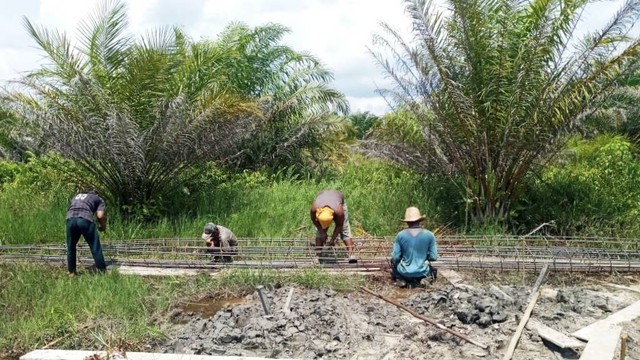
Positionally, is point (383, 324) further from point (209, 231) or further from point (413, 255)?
point (209, 231)

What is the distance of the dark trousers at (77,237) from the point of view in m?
7.44

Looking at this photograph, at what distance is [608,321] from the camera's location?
18.6ft

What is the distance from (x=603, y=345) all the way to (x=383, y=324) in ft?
5.90

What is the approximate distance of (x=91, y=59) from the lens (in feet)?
32.5

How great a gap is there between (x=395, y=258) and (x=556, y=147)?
3811mm

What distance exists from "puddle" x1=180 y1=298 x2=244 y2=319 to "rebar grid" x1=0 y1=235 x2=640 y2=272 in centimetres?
86

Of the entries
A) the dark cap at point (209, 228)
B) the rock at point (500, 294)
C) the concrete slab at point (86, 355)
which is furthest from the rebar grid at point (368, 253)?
the concrete slab at point (86, 355)

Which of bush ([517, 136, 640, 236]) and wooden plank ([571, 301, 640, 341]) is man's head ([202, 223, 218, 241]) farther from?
bush ([517, 136, 640, 236])

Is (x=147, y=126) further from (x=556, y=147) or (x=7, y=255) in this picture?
(x=556, y=147)

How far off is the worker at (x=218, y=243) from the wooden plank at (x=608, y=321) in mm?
4137

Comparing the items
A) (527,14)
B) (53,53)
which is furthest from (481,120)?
(53,53)

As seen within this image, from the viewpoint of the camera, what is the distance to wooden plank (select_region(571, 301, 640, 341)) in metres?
5.27

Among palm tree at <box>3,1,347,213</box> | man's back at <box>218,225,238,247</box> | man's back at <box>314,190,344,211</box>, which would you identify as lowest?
man's back at <box>218,225,238,247</box>

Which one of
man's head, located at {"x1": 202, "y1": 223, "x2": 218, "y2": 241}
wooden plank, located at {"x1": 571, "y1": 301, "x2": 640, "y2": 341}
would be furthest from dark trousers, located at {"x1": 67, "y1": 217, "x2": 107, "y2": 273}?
wooden plank, located at {"x1": 571, "y1": 301, "x2": 640, "y2": 341}
